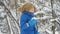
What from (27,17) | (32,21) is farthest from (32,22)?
(27,17)

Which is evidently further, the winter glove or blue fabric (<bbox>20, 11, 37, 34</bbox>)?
blue fabric (<bbox>20, 11, 37, 34</bbox>)

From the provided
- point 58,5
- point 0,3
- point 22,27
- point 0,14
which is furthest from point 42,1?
point 22,27

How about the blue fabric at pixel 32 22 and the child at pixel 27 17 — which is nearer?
the blue fabric at pixel 32 22

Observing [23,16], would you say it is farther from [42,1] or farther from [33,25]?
[42,1]

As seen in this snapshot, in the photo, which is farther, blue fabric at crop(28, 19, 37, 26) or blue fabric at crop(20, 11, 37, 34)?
blue fabric at crop(20, 11, 37, 34)

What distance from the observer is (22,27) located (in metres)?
3.43

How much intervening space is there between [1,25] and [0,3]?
4.52 m

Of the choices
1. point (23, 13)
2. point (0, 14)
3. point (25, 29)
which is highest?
point (23, 13)

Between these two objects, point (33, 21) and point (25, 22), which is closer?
point (33, 21)

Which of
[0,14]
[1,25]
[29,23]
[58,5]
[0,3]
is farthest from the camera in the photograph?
[0,3]

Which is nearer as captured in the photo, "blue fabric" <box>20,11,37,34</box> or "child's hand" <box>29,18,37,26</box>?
"child's hand" <box>29,18,37,26</box>

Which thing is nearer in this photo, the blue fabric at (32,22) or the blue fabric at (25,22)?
the blue fabric at (32,22)

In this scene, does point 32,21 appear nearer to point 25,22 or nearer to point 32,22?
point 32,22

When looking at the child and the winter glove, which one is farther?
the child
